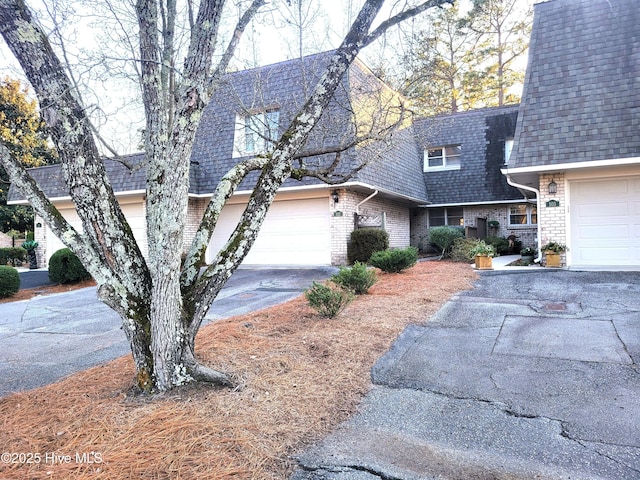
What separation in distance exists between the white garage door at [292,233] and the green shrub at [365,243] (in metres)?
0.80

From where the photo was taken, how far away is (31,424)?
110 inches

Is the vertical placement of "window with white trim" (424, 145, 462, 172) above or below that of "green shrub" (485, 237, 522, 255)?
above

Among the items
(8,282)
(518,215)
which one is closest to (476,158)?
(518,215)

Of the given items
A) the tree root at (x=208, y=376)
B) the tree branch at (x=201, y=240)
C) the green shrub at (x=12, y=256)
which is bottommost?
the tree root at (x=208, y=376)

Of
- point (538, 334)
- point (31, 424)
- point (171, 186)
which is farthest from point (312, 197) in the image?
point (31, 424)

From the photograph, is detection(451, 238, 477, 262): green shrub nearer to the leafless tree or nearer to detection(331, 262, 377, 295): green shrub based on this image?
detection(331, 262, 377, 295): green shrub

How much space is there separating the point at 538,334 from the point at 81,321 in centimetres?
707

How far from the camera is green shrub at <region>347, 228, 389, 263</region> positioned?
12320 mm

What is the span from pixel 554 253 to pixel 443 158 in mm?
9437

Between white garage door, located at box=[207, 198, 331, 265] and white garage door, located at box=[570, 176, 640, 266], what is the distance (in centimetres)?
671

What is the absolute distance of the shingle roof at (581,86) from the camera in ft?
31.1

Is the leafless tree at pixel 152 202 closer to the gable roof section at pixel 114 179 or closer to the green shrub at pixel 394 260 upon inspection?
the green shrub at pixel 394 260

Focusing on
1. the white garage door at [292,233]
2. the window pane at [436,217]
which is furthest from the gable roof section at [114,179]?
the window pane at [436,217]

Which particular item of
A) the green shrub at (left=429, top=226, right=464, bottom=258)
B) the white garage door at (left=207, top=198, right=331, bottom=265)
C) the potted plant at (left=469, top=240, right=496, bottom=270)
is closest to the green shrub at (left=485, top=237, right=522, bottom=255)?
the green shrub at (left=429, top=226, right=464, bottom=258)
